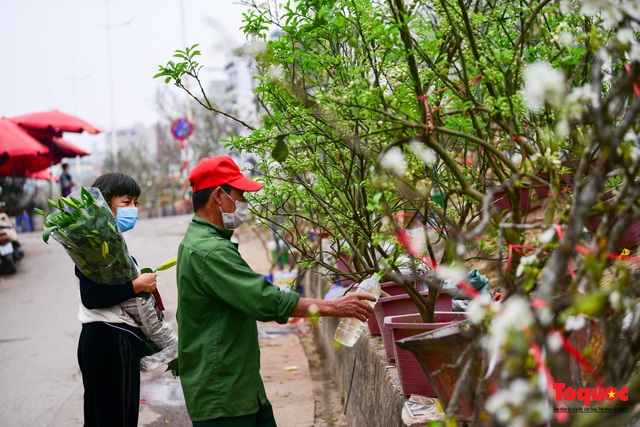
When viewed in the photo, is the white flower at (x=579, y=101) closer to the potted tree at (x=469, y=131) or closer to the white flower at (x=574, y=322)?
the potted tree at (x=469, y=131)

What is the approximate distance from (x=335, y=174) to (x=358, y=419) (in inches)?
71.1

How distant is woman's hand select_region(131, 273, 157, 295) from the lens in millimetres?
4367

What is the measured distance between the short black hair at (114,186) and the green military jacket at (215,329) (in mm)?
1194

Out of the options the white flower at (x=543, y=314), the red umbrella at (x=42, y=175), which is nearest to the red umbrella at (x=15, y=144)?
the red umbrella at (x=42, y=175)

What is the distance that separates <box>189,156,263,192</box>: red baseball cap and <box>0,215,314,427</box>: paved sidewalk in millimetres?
3285

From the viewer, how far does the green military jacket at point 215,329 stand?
3.43m

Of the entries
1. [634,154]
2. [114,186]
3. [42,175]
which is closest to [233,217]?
[114,186]

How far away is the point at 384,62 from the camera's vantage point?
388cm

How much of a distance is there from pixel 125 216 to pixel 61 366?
4.38 meters

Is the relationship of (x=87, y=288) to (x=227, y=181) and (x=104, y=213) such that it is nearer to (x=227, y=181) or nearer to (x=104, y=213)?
(x=104, y=213)

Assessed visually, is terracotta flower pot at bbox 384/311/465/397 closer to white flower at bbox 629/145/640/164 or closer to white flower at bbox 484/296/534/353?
white flower at bbox 629/145/640/164

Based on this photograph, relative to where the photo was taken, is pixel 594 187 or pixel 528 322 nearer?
pixel 528 322

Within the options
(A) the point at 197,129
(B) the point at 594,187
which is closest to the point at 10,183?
(A) the point at 197,129

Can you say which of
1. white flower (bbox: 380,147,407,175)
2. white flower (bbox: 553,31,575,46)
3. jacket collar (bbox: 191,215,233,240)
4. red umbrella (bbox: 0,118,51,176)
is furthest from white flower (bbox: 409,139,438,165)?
red umbrella (bbox: 0,118,51,176)
